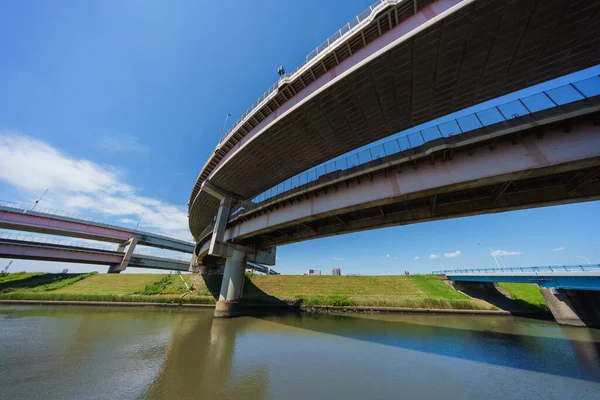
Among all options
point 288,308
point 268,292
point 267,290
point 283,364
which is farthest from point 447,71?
point 267,290

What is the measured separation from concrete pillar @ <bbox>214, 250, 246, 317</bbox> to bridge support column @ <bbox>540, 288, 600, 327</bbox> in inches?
1359

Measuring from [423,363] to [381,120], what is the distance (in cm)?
1370

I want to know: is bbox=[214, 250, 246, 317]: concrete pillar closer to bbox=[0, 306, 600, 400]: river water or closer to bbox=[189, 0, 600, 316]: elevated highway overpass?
bbox=[0, 306, 600, 400]: river water

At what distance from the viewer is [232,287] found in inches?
882

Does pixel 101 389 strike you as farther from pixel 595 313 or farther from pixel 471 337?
pixel 595 313

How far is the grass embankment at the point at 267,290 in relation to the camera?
2698 cm

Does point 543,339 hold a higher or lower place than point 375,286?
lower

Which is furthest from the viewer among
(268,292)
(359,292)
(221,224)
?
(268,292)

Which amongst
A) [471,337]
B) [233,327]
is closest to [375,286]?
[471,337]

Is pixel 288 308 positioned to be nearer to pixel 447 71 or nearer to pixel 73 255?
pixel 447 71

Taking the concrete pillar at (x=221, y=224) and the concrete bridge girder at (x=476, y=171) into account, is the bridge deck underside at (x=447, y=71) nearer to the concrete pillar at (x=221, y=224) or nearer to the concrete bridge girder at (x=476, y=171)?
the concrete bridge girder at (x=476, y=171)

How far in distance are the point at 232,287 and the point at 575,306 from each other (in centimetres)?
3640

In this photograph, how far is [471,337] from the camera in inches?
569

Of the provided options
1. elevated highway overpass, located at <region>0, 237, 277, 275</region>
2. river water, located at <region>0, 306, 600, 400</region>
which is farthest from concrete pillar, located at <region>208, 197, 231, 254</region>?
elevated highway overpass, located at <region>0, 237, 277, 275</region>
